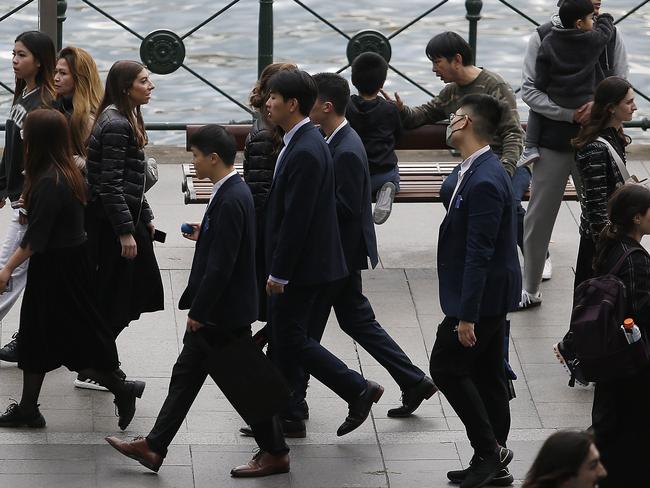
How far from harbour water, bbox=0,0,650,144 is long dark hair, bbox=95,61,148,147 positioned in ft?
21.4

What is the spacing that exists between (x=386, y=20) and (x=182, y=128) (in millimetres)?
5285

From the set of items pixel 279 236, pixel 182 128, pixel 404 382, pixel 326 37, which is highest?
pixel 279 236

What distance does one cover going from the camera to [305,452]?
7.93 metres

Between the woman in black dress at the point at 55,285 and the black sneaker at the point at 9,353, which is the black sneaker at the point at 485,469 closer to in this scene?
the woman in black dress at the point at 55,285

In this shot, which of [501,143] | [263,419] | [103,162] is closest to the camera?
[263,419]

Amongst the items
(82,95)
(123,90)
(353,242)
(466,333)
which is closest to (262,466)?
(466,333)

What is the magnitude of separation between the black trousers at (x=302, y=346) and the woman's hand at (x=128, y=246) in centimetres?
83

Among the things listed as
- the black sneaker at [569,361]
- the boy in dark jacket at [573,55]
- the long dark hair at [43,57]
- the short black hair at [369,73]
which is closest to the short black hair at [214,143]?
the long dark hair at [43,57]

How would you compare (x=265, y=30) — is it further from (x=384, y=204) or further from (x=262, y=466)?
(x=262, y=466)

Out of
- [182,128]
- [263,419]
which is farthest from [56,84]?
[182,128]

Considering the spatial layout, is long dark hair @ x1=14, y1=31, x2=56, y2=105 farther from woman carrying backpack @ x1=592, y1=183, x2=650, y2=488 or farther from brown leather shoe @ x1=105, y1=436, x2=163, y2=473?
woman carrying backpack @ x1=592, y1=183, x2=650, y2=488

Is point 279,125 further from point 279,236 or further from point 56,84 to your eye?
point 56,84

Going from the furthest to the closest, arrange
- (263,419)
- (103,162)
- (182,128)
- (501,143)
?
1. (182,128)
2. (501,143)
3. (103,162)
4. (263,419)

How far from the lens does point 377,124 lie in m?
9.52
